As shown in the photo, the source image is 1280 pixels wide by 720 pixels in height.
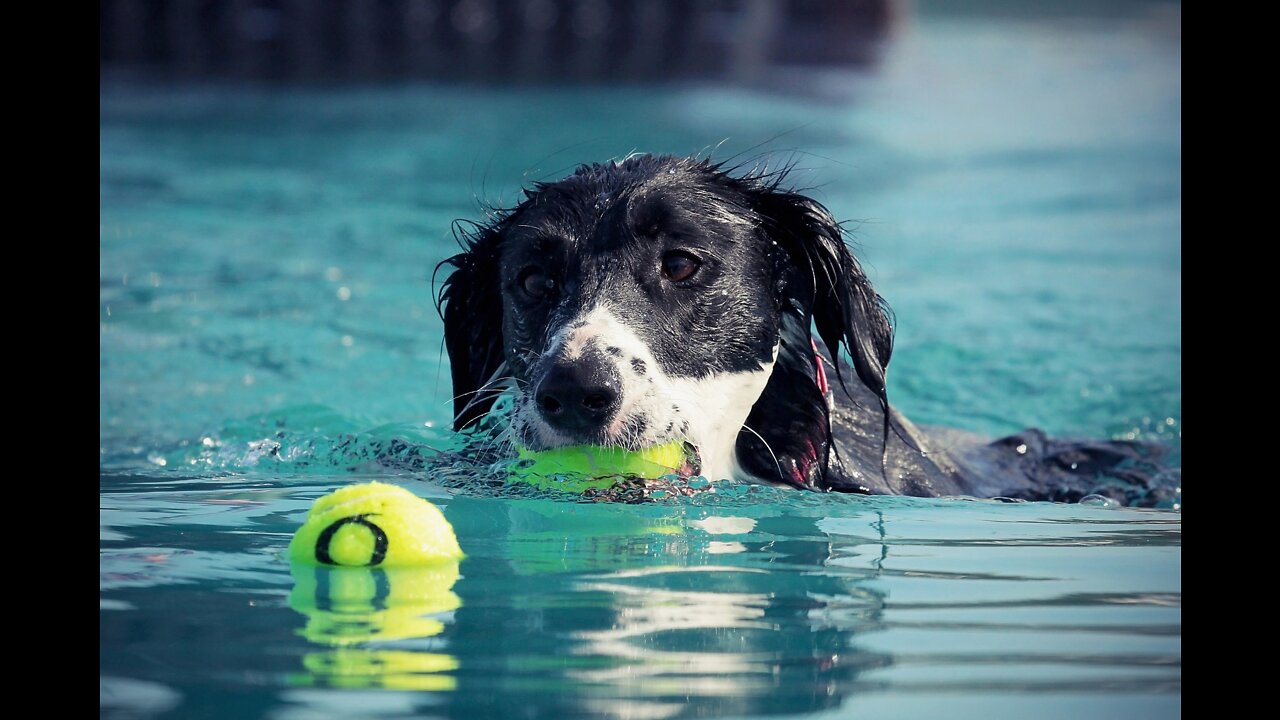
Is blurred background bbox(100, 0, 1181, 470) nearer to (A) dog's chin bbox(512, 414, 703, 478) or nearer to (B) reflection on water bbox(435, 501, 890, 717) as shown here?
(A) dog's chin bbox(512, 414, 703, 478)

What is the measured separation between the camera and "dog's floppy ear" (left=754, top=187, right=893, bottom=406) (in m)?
4.34

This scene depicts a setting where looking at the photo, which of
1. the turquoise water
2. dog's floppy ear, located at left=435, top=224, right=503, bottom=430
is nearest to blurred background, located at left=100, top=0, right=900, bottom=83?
the turquoise water

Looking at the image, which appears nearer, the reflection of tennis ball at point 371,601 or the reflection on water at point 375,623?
the reflection on water at point 375,623

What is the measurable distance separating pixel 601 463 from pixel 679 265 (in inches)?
25.1

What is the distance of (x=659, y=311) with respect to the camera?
3.98 meters

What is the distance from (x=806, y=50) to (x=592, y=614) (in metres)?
15.0

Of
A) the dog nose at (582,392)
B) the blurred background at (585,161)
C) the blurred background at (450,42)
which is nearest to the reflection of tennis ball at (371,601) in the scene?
the dog nose at (582,392)

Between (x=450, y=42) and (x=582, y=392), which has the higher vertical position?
(x=450, y=42)

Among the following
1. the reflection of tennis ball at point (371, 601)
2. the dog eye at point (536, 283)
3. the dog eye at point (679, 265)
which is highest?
the dog eye at point (679, 265)

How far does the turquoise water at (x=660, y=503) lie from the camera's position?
2.52 meters

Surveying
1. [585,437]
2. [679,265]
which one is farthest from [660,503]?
[679,265]

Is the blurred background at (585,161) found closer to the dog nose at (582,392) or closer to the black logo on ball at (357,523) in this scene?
the dog nose at (582,392)

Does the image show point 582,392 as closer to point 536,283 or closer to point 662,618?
point 536,283
